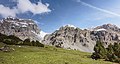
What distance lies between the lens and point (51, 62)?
41969 mm

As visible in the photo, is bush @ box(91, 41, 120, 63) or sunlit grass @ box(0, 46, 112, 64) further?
bush @ box(91, 41, 120, 63)

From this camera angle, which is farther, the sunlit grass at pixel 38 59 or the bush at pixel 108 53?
the bush at pixel 108 53

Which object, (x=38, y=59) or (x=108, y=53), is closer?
(x=38, y=59)

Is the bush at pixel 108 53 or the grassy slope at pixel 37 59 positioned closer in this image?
the grassy slope at pixel 37 59

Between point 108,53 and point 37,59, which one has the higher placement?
point 108,53

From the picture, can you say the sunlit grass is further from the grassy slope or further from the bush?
the bush

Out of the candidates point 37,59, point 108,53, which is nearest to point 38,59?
point 37,59

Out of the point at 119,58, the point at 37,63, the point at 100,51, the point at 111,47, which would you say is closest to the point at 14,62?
the point at 37,63

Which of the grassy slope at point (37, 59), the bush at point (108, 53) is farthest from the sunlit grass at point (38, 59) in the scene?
the bush at point (108, 53)

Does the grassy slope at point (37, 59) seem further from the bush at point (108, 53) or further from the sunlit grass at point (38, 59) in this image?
the bush at point (108, 53)

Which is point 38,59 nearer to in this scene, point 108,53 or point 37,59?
point 37,59

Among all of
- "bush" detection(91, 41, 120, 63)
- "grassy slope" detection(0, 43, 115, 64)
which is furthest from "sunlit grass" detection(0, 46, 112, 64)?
"bush" detection(91, 41, 120, 63)

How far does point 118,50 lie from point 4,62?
159 ft

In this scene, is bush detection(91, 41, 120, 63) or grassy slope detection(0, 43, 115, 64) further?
bush detection(91, 41, 120, 63)
